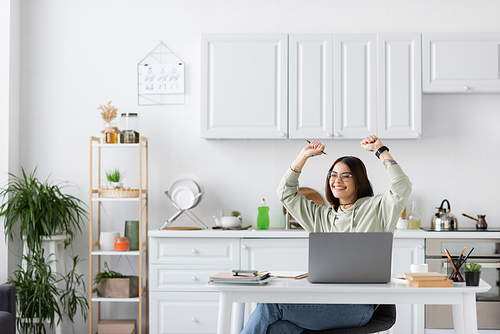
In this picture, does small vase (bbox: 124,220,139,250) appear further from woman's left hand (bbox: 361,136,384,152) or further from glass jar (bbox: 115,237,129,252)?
woman's left hand (bbox: 361,136,384,152)

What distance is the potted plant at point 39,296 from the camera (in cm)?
352

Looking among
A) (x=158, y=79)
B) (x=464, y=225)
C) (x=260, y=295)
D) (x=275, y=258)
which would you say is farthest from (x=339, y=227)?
(x=158, y=79)

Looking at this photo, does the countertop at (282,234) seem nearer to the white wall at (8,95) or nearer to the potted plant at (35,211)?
the potted plant at (35,211)

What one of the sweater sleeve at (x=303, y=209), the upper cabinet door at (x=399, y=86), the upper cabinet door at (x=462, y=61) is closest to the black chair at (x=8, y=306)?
the sweater sleeve at (x=303, y=209)

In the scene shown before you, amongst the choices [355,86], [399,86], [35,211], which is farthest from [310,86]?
[35,211]

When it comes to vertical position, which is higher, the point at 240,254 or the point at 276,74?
the point at 276,74

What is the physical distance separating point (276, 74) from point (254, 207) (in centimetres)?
107

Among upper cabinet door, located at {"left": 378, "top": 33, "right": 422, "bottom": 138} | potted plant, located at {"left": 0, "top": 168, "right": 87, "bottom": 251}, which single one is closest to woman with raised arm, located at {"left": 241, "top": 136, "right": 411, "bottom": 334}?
upper cabinet door, located at {"left": 378, "top": 33, "right": 422, "bottom": 138}

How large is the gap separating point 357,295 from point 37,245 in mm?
2645

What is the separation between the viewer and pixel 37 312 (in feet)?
11.7

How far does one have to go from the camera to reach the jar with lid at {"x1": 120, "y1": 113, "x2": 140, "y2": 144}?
3.70 metres

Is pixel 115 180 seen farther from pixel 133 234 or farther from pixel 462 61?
pixel 462 61

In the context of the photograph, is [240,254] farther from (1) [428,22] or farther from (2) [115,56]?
(1) [428,22]

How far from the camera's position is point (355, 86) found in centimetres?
364
